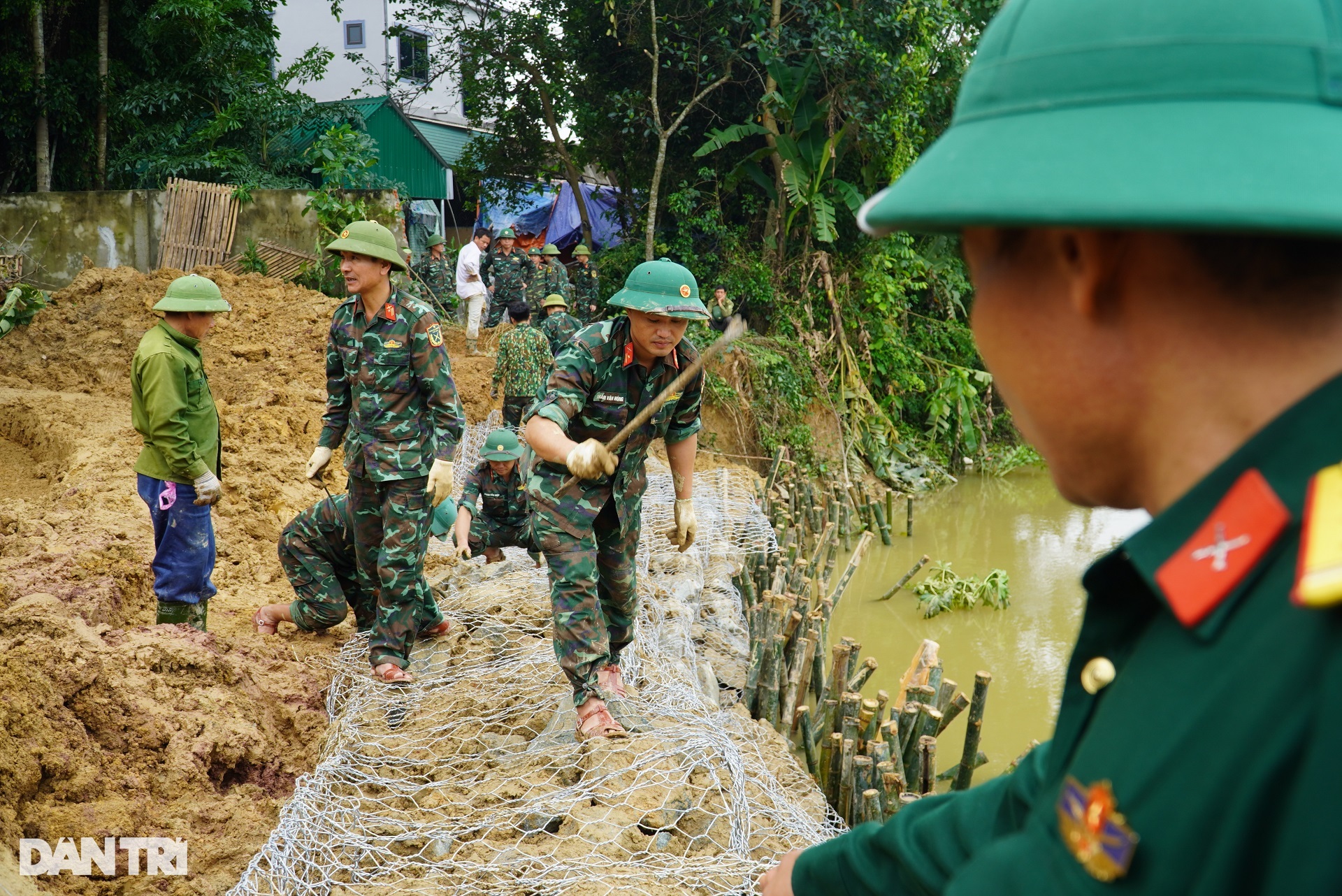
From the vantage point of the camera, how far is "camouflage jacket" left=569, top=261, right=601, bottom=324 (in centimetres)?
1352

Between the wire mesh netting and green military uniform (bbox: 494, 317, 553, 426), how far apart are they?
332 centimetres

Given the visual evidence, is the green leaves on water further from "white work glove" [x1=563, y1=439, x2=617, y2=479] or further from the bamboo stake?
"white work glove" [x1=563, y1=439, x2=617, y2=479]

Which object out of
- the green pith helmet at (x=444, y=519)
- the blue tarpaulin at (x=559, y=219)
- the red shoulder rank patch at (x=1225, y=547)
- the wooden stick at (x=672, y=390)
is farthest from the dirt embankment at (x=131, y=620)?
the blue tarpaulin at (x=559, y=219)

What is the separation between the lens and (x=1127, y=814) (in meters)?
0.61

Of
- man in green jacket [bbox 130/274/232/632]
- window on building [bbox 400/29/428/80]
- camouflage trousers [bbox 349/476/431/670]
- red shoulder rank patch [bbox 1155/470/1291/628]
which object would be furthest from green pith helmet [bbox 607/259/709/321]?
window on building [bbox 400/29/428/80]

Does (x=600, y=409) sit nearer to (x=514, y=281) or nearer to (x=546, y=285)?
(x=546, y=285)

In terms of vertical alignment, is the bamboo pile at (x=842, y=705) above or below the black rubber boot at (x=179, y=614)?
below

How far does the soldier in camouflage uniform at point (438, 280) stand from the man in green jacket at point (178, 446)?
857 centimetres

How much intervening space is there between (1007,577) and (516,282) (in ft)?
21.9

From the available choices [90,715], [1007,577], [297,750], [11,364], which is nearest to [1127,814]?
[90,715]

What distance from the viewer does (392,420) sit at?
4.64 meters

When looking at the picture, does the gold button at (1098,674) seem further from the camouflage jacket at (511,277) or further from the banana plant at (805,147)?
the camouflage jacket at (511,277)

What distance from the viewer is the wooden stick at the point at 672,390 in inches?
142

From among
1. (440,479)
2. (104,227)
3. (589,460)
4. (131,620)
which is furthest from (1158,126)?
(104,227)
